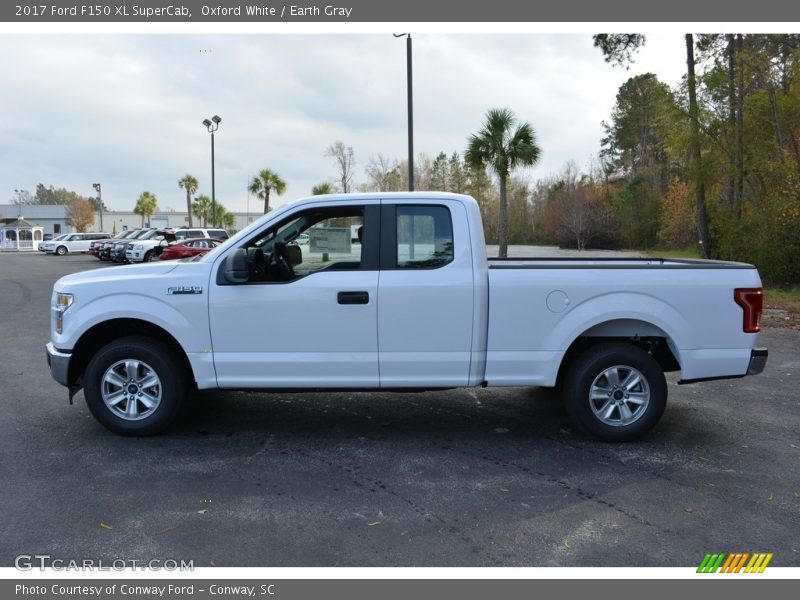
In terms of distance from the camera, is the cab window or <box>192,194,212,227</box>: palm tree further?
<box>192,194,212,227</box>: palm tree

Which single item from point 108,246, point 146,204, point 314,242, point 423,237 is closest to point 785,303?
point 423,237

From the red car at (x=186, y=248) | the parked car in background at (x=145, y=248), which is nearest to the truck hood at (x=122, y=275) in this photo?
the red car at (x=186, y=248)

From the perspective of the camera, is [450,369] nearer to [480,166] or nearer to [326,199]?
[326,199]

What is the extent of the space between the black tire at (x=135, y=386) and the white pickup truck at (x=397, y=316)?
0.5 inches

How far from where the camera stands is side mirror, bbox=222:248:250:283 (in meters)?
5.07

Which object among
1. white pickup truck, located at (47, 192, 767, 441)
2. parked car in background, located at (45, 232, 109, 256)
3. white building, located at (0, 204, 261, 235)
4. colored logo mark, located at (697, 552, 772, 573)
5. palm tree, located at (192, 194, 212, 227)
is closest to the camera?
colored logo mark, located at (697, 552, 772, 573)

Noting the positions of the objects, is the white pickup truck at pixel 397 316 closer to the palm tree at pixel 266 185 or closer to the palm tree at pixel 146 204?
the palm tree at pixel 266 185

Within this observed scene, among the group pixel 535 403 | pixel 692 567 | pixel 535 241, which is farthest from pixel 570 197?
pixel 692 567

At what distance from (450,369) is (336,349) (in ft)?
3.19

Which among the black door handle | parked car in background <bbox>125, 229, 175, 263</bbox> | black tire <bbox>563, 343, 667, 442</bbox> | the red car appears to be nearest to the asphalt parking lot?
black tire <bbox>563, 343, 667, 442</bbox>

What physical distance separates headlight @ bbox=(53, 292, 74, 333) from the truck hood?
79 millimetres

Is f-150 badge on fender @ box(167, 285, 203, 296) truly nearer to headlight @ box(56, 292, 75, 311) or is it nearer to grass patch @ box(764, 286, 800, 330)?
headlight @ box(56, 292, 75, 311)

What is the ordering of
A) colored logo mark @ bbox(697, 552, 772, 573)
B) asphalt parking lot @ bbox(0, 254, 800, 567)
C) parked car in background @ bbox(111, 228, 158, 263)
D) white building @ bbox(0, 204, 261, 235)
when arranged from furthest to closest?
white building @ bbox(0, 204, 261, 235), parked car in background @ bbox(111, 228, 158, 263), asphalt parking lot @ bbox(0, 254, 800, 567), colored logo mark @ bbox(697, 552, 772, 573)

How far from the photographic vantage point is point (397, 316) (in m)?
5.16
